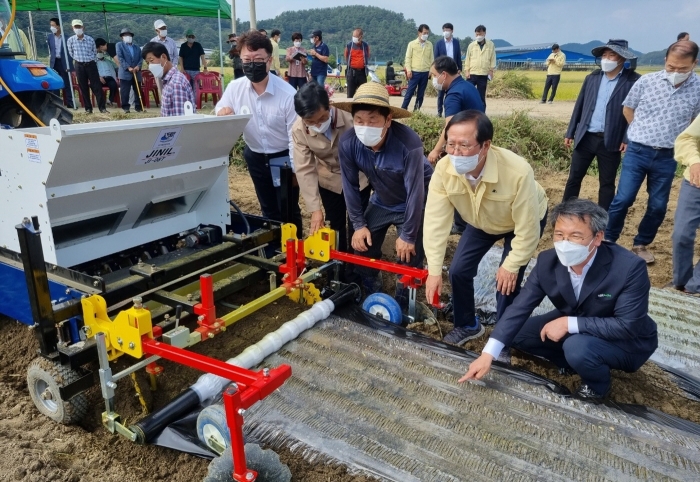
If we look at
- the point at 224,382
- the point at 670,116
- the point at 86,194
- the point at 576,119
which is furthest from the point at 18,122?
the point at 670,116

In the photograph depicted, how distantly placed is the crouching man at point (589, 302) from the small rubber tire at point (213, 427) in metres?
1.23

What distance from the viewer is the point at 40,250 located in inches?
101

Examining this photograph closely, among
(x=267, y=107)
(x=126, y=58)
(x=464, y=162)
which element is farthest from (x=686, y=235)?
(x=126, y=58)

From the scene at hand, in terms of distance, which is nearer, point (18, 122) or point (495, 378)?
point (495, 378)

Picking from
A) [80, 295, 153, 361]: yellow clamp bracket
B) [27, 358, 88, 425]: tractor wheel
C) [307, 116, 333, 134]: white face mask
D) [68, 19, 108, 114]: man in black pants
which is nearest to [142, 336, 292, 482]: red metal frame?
[80, 295, 153, 361]: yellow clamp bracket

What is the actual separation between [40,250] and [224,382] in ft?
3.59

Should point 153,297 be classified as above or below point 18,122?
below

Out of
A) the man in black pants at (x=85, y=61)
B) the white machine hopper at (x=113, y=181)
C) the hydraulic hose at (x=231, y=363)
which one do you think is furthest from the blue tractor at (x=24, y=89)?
the man in black pants at (x=85, y=61)

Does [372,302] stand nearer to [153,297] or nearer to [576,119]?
[153,297]

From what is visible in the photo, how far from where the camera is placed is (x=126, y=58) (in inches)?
487

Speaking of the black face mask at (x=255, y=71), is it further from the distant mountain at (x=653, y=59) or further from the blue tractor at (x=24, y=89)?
the distant mountain at (x=653, y=59)

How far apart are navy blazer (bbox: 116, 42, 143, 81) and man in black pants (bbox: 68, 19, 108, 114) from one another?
2.10ft

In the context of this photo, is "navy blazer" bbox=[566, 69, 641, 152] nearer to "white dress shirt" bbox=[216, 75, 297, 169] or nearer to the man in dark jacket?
the man in dark jacket

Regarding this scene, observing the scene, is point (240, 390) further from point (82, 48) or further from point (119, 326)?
point (82, 48)
